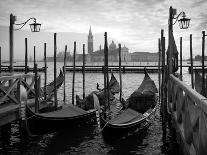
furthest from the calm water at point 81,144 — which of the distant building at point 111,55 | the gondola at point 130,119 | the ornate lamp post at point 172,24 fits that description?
the distant building at point 111,55

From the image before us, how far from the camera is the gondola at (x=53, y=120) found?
697cm

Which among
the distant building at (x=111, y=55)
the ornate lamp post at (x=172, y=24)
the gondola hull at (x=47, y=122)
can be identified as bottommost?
the gondola hull at (x=47, y=122)

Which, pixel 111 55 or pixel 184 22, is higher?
pixel 111 55

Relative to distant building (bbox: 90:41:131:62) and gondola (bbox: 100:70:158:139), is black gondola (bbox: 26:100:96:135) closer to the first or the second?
gondola (bbox: 100:70:158:139)

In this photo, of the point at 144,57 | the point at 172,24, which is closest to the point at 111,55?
the point at 144,57

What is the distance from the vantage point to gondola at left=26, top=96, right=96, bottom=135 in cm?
697

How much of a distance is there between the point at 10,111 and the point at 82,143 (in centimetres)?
225

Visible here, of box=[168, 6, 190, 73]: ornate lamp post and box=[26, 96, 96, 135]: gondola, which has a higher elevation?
box=[168, 6, 190, 73]: ornate lamp post

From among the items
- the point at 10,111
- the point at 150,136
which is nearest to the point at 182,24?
the point at 150,136

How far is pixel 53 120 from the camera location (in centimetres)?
730

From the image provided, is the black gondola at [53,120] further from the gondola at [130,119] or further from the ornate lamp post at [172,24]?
the ornate lamp post at [172,24]

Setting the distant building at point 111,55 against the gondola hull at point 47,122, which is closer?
the gondola hull at point 47,122

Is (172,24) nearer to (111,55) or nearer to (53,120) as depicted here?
(53,120)

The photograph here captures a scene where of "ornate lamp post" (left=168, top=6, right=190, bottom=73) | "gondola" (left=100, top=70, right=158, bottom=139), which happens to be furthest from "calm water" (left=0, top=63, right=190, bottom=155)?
"ornate lamp post" (left=168, top=6, right=190, bottom=73)
